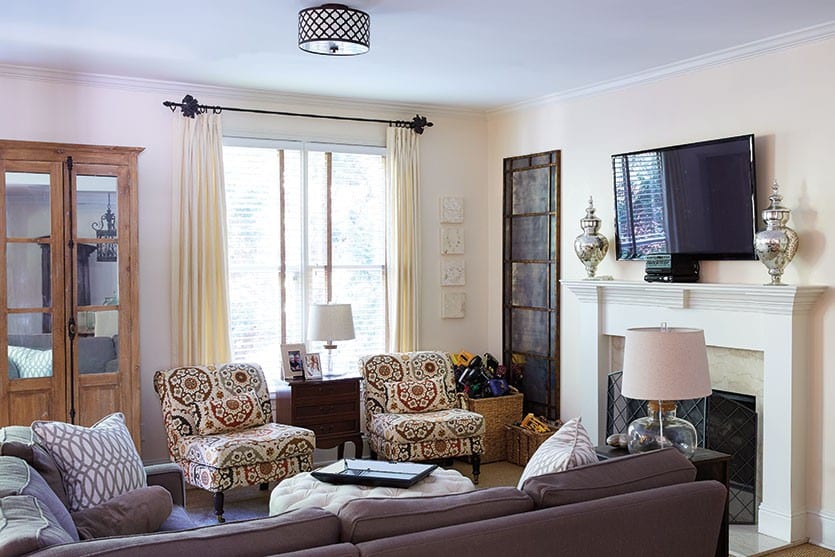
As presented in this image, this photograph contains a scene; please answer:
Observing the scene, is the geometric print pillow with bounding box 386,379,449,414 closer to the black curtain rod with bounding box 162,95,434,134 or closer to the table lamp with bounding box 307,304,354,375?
the table lamp with bounding box 307,304,354,375

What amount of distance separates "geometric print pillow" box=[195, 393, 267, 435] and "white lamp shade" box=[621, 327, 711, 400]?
2.71 meters

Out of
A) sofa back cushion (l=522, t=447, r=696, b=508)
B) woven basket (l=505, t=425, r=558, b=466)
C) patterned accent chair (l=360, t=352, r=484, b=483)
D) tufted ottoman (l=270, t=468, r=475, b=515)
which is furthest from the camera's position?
woven basket (l=505, t=425, r=558, b=466)

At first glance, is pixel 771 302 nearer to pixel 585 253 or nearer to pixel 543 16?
pixel 585 253

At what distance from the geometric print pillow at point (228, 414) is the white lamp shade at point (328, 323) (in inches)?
24.4

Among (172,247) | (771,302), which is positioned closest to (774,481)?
(771,302)

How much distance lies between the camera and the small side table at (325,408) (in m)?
5.52

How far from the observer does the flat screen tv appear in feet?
15.6

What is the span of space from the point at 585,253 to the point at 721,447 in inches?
59.6

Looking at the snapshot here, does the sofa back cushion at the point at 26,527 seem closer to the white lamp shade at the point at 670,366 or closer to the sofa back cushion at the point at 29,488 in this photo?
the sofa back cushion at the point at 29,488

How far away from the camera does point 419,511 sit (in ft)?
7.72

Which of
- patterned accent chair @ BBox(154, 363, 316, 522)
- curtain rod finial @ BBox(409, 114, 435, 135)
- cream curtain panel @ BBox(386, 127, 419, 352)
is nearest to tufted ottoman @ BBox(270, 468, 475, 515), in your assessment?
patterned accent chair @ BBox(154, 363, 316, 522)

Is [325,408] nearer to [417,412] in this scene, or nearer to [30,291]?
[417,412]

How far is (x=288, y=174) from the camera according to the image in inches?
240

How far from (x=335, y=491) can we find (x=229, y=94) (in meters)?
3.13
